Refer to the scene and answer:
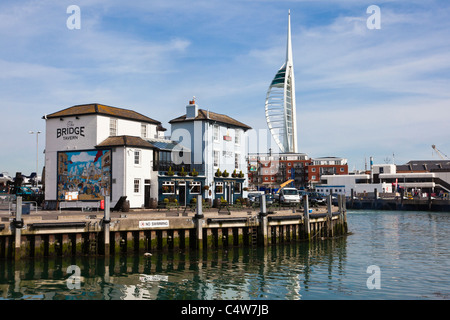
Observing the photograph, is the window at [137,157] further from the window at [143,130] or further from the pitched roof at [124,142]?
the window at [143,130]

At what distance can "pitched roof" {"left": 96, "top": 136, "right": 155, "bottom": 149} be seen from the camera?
4542cm

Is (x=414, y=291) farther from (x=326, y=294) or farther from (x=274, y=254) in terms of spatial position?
(x=274, y=254)

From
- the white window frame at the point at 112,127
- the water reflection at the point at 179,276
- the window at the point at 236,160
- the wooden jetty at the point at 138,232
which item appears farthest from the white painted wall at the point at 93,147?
the water reflection at the point at 179,276

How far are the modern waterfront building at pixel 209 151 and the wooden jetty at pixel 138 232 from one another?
18470 millimetres

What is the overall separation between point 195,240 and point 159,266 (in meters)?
5.02

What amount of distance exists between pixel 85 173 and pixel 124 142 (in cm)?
572

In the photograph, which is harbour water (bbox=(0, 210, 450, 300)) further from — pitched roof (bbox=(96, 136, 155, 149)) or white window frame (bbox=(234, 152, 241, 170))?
white window frame (bbox=(234, 152, 241, 170))

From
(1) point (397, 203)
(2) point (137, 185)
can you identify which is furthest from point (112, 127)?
(1) point (397, 203)

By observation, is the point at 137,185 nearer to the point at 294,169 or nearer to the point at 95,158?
the point at 95,158

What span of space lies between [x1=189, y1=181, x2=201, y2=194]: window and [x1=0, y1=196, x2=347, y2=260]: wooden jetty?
56.5ft

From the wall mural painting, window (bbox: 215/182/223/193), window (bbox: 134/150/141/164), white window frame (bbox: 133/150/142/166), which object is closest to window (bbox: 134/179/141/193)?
white window frame (bbox: 133/150/142/166)

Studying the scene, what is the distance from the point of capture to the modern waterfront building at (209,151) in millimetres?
54375

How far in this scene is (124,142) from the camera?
45469 mm
